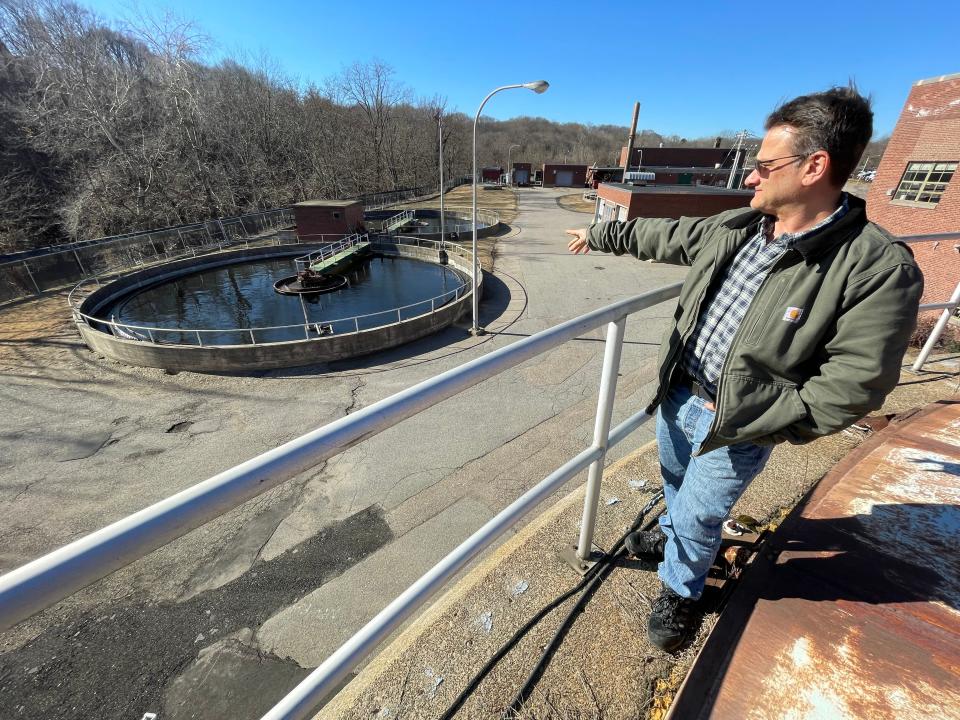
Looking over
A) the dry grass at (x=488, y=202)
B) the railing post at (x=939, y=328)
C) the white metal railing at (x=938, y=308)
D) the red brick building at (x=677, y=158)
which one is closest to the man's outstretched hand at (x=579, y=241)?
the white metal railing at (x=938, y=308)

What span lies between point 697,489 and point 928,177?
2082 centimetres

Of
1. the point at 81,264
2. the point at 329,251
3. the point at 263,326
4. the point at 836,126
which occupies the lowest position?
the point at 263,326

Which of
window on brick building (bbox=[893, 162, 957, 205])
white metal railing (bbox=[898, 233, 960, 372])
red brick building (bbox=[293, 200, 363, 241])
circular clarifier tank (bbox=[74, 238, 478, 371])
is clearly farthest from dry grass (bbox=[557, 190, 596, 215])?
white metal railing (bbox=[898, 233, 960, 372])

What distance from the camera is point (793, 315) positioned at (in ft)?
5.27

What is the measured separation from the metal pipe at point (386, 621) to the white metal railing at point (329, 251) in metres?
23.3

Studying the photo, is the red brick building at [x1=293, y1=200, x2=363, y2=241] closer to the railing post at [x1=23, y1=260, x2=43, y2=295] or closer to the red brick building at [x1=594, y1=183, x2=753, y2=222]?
the railing post at [x1=23, y1=260, x2=43, y2=295]

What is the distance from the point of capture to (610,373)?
1.97 m

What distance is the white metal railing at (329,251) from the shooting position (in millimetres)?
23405

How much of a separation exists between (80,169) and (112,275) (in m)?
15.5

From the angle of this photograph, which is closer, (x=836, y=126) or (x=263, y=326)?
(x=836, y=126)

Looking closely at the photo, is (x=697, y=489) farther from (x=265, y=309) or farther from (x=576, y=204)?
(x=576, y=204)

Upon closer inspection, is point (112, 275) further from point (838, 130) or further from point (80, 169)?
point (838, 130)

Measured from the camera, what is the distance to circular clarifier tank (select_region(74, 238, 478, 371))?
1150cm

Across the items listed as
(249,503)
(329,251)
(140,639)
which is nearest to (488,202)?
(329,251)
